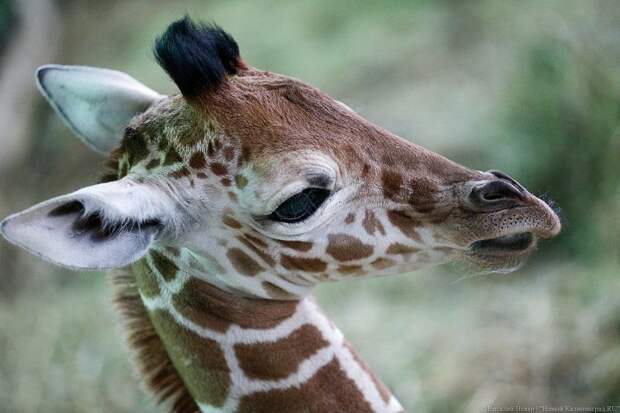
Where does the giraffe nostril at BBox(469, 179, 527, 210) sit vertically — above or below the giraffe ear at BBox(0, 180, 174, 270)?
above

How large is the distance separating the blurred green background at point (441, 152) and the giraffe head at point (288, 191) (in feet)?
0.83

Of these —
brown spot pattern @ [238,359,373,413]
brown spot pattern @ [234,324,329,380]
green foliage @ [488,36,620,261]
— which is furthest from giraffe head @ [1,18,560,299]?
green foliage @ [488,36,620,261]

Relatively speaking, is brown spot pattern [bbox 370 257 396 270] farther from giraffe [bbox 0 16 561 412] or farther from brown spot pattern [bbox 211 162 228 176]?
brown spot pattern [bbox 211 162 228 176]

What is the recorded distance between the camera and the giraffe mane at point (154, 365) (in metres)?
2.29

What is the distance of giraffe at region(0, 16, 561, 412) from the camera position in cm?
201

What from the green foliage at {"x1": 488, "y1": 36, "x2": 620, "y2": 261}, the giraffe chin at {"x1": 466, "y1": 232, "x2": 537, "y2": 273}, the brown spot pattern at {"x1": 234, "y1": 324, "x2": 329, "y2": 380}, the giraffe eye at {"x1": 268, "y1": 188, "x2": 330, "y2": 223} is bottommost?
the brown spot pattern at {"x1": 234, "y1": 324, "x2": 329, "y2": 380}

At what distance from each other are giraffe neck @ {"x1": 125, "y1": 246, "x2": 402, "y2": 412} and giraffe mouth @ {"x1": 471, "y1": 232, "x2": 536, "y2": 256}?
1.56 feet

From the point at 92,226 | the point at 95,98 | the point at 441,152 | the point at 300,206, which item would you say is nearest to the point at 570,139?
the point at 441,152

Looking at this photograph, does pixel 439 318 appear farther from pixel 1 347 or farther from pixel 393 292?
pixel 1 347

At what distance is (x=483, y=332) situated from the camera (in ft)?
15.8

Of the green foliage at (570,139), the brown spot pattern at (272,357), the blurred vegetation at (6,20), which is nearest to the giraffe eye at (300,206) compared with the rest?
the brown spot pattern at (272,357)

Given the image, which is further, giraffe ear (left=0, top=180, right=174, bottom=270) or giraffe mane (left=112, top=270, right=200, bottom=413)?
giraffe mane (left=112, top=270, right=200, bottom=413)

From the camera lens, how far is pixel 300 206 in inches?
77.8

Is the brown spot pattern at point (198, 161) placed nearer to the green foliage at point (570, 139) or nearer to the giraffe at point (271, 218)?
the giraffe at point (271, 218)
